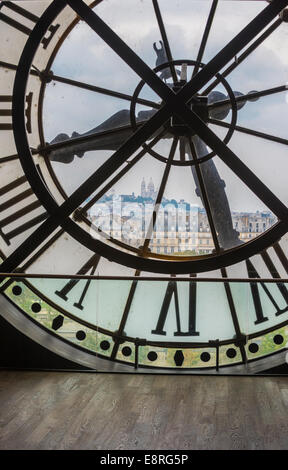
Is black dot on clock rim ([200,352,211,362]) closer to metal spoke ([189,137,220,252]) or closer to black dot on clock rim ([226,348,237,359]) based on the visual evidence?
black dot on clock rim ([226,348,237,359])

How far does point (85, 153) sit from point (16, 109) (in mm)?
946

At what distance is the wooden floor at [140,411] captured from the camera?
2062 mm

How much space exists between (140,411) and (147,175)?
6.93 feet

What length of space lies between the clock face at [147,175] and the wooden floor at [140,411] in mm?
222

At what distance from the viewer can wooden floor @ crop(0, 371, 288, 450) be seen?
2.06m

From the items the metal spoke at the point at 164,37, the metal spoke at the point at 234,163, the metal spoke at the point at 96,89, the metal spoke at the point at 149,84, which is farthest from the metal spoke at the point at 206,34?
the metal spoke at the point at 234,163

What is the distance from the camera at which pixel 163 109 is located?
2756 mm

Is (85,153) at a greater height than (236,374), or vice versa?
(85,153)

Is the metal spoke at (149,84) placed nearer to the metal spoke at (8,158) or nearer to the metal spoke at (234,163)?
the metal spoke at (234,163)

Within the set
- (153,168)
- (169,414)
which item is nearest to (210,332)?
(169,414)

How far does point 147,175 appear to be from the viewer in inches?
159

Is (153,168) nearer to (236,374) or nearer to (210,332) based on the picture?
(210,332)

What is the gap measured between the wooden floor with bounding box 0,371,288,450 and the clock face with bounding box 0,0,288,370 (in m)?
0.22

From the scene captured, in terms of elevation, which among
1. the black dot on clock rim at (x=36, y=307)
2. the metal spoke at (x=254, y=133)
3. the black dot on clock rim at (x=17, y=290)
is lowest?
the black dot on clock rim at (x=36, y=307)
